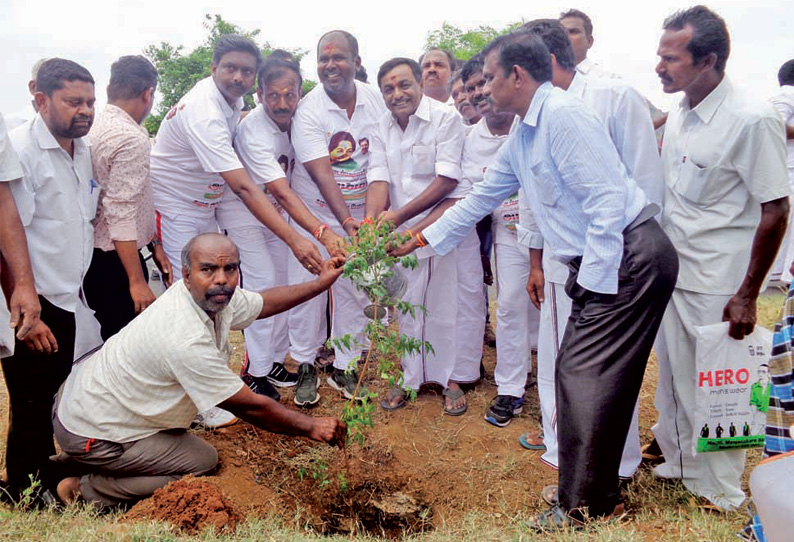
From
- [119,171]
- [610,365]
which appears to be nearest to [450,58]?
[119,171]

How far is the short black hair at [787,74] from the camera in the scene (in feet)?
17.5

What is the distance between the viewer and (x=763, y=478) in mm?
1971

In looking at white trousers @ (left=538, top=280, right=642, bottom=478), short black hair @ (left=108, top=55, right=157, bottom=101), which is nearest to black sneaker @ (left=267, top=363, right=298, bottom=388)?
white trousers @ (left=538, top=280, right=642, bottom=478)

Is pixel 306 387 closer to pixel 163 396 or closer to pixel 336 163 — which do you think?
pixel 163 396

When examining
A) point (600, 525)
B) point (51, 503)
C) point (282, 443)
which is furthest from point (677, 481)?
point (51, 503)

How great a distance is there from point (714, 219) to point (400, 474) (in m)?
2.11

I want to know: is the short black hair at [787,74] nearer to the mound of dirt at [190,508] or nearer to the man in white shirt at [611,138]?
the man in white shirt at [611,138]

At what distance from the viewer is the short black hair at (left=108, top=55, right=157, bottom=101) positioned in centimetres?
382

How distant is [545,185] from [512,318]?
56.8 inches

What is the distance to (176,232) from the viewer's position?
14.0 feet

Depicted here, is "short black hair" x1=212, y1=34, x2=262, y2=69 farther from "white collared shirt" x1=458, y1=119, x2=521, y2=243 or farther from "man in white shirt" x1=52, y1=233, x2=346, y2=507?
"man in white shirt" x1=52, y1=233, x2=346, y2=507

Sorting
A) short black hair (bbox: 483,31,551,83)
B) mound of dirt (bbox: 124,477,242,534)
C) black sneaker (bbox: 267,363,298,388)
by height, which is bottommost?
black sneaker (bbox: 267,363,298,388)

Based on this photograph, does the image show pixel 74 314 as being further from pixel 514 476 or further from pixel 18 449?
pixel 514 476

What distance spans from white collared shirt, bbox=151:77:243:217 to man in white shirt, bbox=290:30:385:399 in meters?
0.52
